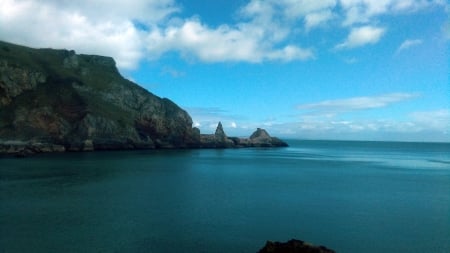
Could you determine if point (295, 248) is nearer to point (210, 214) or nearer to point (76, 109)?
point (210, 214)

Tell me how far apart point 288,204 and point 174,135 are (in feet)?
450

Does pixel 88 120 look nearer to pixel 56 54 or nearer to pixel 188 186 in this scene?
pixel 56 54

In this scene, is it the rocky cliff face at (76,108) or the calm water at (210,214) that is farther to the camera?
the rocky cliff face at (76,108)

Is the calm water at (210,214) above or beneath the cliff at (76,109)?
beneath

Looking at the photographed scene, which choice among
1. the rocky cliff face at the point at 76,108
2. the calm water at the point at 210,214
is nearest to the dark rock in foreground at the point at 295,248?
the calm water at the point at 210,214

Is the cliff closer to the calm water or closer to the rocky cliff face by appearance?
the rocky cliff face

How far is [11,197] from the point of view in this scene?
45906mm

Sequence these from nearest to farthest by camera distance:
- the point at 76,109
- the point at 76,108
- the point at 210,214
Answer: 1. the point at 210,214
2. the point at 76,109
3. the point at 76,108

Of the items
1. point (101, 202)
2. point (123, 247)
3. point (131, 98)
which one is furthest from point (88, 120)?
point (123, 247)

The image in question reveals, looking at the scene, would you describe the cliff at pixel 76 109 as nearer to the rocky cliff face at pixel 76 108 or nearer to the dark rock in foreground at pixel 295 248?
the rocky cliff face at pixel 76 108

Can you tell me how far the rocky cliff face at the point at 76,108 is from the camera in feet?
430


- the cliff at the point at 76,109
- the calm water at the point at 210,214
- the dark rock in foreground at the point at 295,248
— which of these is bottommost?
the calm water at the point at 210,214

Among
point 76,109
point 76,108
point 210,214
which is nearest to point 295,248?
point 210,214

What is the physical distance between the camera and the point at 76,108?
147 m
